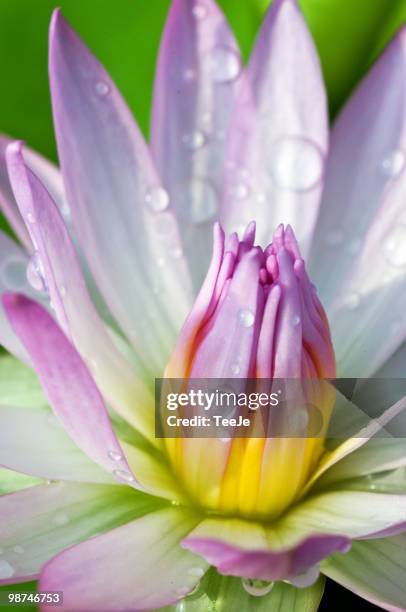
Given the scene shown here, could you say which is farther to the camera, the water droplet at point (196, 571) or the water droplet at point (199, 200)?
the water droplet at point (199, 200)

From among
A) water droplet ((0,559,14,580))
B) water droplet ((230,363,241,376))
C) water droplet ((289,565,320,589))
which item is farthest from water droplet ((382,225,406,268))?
water droplet ((0,559,14,580))

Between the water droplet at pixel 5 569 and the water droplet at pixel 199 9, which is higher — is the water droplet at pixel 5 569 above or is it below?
below

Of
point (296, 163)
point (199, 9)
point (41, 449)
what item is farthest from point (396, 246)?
Answer: point (41, 449)

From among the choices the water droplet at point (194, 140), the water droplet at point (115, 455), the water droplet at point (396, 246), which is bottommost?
the water droplet at point (115, 455)

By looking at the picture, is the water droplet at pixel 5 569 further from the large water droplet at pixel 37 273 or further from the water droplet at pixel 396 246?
the water droplet at pixel 396 246

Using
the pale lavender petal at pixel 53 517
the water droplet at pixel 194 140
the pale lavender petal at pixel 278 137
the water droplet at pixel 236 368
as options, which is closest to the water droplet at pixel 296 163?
the pale lavender petal at pixel 278 137

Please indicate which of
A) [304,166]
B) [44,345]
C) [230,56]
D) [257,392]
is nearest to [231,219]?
[304,166]

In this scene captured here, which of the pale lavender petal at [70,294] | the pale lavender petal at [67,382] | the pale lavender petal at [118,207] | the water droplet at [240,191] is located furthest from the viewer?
the water droplet at [240,191]
